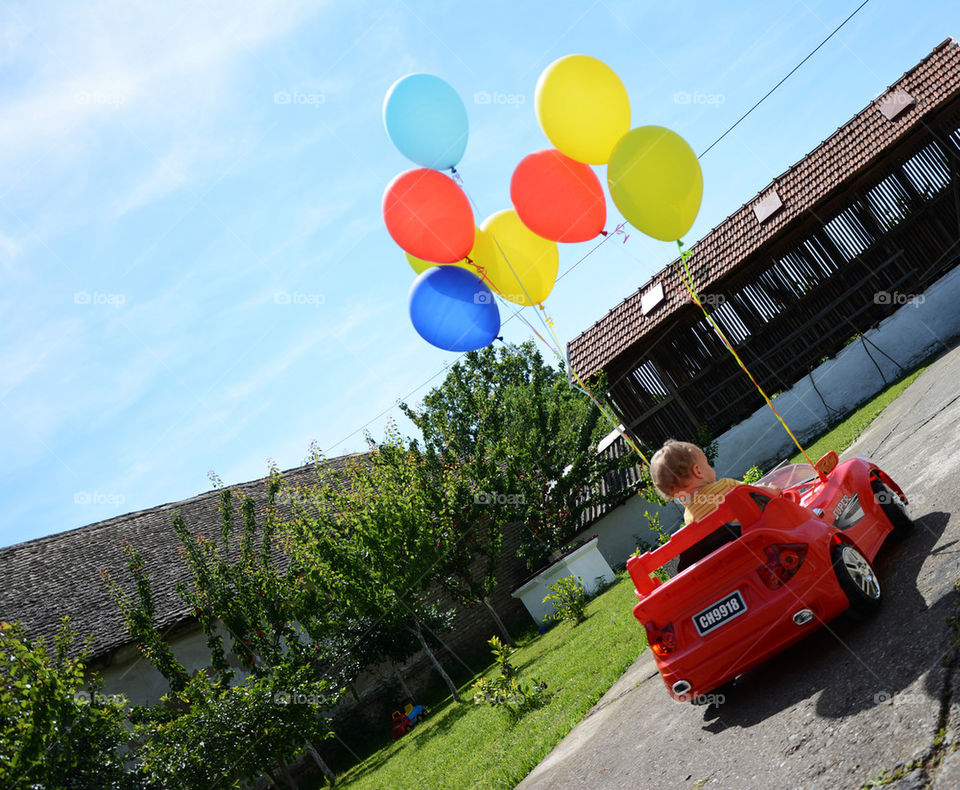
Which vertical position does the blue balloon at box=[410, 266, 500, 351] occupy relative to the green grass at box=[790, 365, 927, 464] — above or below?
above

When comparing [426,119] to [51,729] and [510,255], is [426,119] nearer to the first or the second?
[510,255]

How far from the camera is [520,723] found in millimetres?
8797

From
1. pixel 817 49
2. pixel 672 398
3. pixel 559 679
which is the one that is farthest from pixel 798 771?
pixel 672 398

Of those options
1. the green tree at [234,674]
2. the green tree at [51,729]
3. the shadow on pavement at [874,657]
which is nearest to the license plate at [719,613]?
the shadow on pavement at [874,657]

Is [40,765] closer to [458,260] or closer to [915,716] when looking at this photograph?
[458,260]

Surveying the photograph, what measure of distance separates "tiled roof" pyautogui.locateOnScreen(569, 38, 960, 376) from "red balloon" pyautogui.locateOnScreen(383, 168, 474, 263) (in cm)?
719

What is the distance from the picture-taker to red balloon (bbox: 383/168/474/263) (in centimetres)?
829

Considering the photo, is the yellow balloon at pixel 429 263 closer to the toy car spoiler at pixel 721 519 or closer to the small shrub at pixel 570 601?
the toy car spoiler at pixel 721 519

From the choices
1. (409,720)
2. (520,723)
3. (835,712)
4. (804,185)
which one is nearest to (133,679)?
(409,720)

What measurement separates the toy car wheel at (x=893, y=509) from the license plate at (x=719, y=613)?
1.69 meters

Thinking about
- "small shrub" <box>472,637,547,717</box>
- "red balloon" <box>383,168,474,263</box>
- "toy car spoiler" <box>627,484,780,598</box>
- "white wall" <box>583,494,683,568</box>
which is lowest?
"white wall" <box>583,494,683,568</box>

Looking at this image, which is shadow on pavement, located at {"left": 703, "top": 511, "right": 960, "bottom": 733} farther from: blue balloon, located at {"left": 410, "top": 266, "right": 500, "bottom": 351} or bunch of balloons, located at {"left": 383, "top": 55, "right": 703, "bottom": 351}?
blue balloon, located at {"left": 410, "top": 266, "right": 500, "bottom": 351}

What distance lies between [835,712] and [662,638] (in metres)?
1.37

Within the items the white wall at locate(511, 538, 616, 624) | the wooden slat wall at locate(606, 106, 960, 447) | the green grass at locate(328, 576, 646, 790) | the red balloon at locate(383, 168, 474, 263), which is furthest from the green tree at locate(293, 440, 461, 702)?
the wooden slat wall at locate(606, 106, 960, 447)
